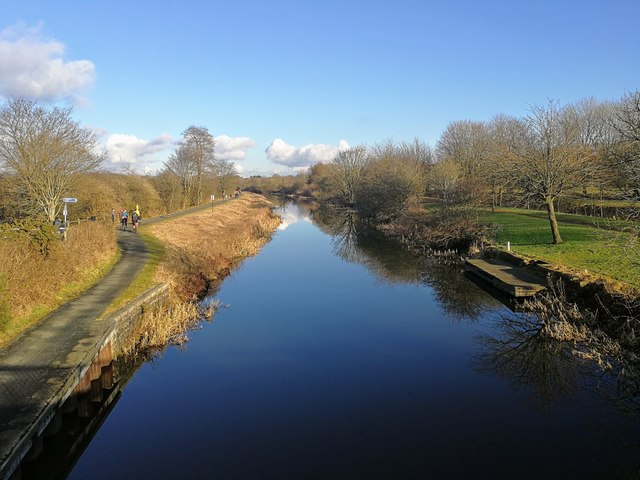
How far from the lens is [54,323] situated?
12172 millimetres

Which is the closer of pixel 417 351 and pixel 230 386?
pixel 230 386

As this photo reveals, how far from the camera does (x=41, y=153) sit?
79.7 feet

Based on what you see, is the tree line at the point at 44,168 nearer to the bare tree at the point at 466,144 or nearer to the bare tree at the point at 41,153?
the bare tree at the point at 41,153

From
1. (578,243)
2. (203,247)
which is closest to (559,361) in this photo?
(578,243)

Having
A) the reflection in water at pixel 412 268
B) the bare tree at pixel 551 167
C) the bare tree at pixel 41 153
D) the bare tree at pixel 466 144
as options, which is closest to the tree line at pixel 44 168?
the bare tree at pixel 41 153

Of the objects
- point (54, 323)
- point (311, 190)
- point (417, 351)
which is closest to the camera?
point (54, 323)

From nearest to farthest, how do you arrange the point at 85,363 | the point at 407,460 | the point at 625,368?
the point at 407,460 < the point at 85,363 < the point at 625,368

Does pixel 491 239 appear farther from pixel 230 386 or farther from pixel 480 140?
pixel 480 140

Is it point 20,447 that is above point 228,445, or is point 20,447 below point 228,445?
above

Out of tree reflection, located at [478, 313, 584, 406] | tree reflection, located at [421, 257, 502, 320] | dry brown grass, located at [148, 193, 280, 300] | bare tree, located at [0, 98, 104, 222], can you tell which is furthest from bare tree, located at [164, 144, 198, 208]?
tree reflection, located at [478, 313, 584, 406]

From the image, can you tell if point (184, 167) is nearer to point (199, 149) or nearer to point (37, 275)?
point (199, 149)

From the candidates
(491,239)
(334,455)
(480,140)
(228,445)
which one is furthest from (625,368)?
(480,140)

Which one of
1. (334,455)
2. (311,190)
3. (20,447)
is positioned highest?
(311,190)

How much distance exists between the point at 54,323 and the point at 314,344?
7.52 metres
